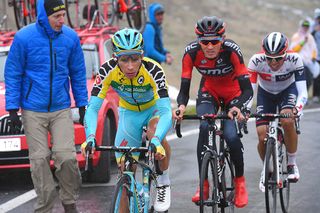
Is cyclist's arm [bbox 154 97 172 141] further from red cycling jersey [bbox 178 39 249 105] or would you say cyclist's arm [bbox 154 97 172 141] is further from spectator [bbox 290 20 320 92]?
spectator [bbox 290 20 320 92]

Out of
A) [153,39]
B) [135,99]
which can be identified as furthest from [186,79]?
[153,39]

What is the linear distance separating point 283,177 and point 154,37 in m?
6.44

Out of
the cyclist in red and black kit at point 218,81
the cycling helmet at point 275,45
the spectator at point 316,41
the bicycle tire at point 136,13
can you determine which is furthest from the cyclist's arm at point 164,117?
the spectator at point 316,41

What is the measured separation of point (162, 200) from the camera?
26.2ft

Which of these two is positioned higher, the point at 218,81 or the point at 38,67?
the point at 38,67

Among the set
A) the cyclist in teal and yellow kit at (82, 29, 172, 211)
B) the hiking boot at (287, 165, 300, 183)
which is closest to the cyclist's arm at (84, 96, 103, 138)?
the cyclist in teal and yellow kit at (82, 29, 172, 211)

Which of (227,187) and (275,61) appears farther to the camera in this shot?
(275,61)

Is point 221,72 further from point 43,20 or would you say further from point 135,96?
point 43,20

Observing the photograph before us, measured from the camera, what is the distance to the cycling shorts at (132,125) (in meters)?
7.94

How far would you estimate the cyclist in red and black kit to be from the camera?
8125mm

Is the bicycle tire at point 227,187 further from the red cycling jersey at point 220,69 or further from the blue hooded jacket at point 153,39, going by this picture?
the blue hooded jacket at point 153,39

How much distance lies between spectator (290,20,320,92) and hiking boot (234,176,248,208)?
9963 millimetres

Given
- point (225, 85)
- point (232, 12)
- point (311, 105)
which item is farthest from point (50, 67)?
point (232, 12)

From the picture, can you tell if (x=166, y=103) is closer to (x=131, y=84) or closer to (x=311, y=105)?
(x=131, y=84)
